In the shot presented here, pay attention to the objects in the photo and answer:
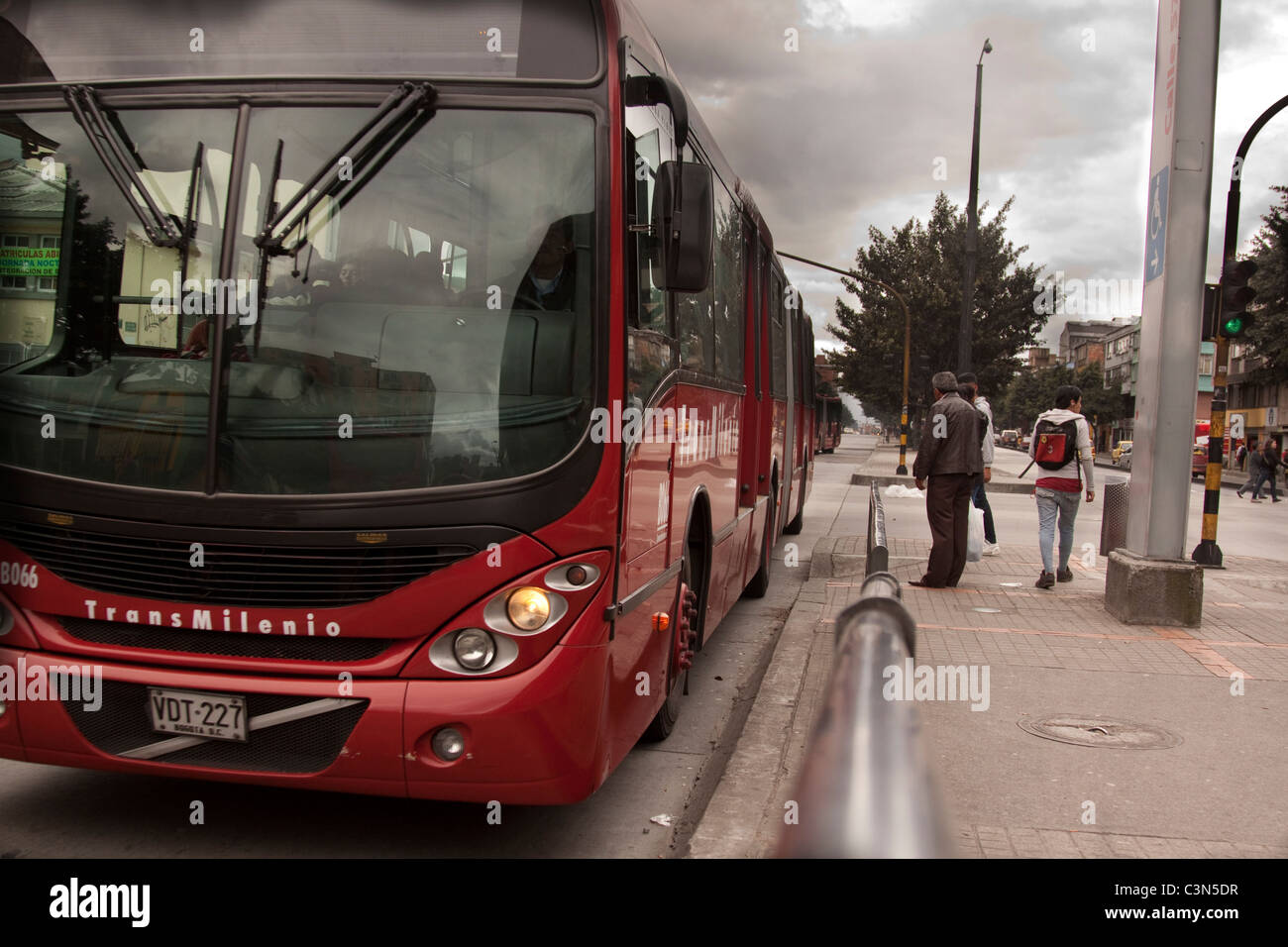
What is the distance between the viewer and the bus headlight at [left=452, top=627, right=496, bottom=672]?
3516 mm

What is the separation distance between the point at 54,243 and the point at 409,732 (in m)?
2.15

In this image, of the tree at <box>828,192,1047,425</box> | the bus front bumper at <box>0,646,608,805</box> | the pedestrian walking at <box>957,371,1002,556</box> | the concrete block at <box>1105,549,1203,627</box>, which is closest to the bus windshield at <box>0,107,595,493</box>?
the bus front bumper at <box>0,646,608,805</box>

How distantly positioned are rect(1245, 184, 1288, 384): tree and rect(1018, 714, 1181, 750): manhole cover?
46.6 m

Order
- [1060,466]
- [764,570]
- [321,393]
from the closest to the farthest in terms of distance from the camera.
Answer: [321,393] → [764,570] → [1060,466]

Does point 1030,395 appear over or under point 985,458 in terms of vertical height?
over

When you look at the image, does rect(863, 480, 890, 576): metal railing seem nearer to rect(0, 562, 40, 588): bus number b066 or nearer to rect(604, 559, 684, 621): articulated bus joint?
rect(604, 559, 684, 621): articulated bus joint

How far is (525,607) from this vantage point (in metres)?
3.53

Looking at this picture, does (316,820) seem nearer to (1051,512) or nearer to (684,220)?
(684,220)

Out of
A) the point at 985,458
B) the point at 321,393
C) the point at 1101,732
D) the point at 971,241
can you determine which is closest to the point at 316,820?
the point at 321,393

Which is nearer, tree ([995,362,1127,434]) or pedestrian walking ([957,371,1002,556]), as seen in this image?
pedestrian walking ([957,371,1002,556])

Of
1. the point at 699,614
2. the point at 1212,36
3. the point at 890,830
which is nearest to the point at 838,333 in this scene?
the point at 1212,36

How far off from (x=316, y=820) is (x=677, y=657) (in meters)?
1.79

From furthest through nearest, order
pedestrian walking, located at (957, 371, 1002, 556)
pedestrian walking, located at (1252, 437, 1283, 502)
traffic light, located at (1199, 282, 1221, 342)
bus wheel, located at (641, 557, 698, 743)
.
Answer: pedestrian walking, located at (1252, 437, 1283, 502), traffic light, located at (1199, 282, 1221, 342), pedestrian walking, located at (957, 371, 1002, 556), bus wheel, located at (641, 557, 698, 743)
